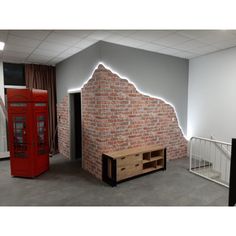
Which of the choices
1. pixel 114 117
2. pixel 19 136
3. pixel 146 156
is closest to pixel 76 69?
pixel 114 117

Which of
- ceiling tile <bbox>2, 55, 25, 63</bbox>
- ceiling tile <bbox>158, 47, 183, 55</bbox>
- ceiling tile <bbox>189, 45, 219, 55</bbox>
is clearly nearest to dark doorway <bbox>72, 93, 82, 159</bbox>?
ceiling tile <bbox>2, 55, 25, 63</bbox>

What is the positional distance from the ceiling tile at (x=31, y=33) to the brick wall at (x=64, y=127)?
2010 mm

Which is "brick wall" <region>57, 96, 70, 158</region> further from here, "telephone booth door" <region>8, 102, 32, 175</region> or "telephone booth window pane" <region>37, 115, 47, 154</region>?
"telephone booth door" <region>8, 102, 32, 175</region>

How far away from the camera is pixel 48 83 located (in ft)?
18.8

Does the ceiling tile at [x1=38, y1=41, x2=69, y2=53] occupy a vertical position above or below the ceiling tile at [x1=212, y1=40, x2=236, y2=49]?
below

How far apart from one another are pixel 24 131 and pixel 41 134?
40cm

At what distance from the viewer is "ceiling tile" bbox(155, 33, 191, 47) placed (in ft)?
11.2

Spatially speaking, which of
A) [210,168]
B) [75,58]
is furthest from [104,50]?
[210,168]

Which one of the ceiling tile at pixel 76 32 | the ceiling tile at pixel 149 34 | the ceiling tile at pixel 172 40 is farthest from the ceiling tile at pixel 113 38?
the ceiling tile at pixel 172 40

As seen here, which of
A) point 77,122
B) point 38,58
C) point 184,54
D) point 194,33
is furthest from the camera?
point 77,122

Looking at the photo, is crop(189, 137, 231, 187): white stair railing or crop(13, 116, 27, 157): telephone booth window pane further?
crop(189, 137, 231, 187): white stair railing

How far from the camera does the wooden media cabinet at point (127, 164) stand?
3439 mm

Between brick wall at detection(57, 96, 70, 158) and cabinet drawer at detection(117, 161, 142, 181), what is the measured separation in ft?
7.43

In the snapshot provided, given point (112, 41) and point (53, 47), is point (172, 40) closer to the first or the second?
point (112, 41)
